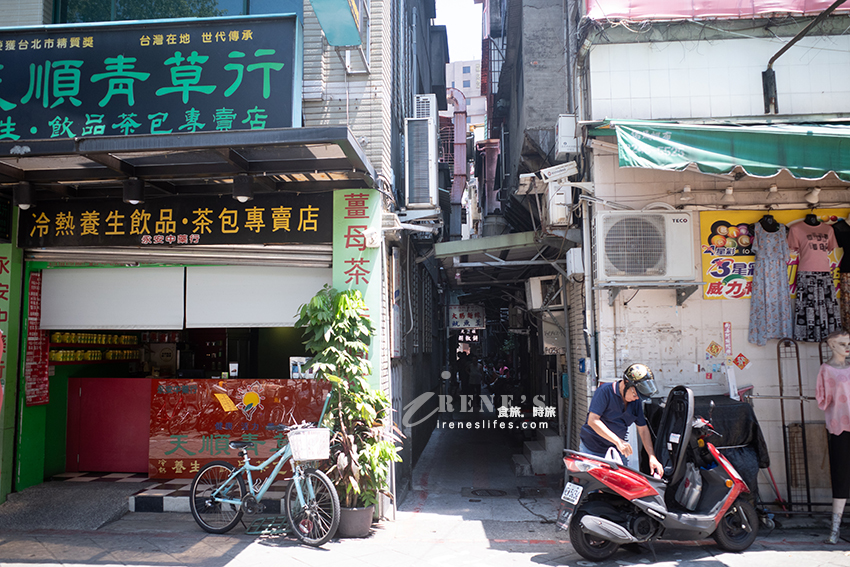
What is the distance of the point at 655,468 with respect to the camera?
5.71 metres

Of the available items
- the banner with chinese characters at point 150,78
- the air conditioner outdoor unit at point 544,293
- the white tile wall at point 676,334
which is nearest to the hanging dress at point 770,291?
the white tile wall at point 676,334

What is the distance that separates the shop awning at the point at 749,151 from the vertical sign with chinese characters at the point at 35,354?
799 centimetres

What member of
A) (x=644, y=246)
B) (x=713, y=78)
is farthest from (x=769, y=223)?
(x=713, y=78)

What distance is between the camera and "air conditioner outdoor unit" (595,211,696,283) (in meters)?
6.97

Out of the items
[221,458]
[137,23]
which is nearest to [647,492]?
[221,458]

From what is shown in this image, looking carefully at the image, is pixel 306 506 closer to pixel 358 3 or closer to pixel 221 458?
pixel 221 458

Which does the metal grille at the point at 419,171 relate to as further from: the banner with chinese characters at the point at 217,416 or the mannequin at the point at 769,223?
the mannequin at the point at 769,223

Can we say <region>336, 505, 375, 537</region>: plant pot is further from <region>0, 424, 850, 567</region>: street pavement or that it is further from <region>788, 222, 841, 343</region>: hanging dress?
<region>788, 222, 841, 343</region>: hanging dress

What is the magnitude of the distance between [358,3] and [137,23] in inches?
113

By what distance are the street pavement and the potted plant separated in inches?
18.6

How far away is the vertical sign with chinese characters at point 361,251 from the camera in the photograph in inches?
280

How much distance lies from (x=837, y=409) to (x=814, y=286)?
167 centimetres

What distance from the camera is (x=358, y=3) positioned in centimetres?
669

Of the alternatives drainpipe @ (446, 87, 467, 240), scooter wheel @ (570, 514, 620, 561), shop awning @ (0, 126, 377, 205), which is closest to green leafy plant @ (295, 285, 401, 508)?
shop awning @ (0, 126, 377, 205)
